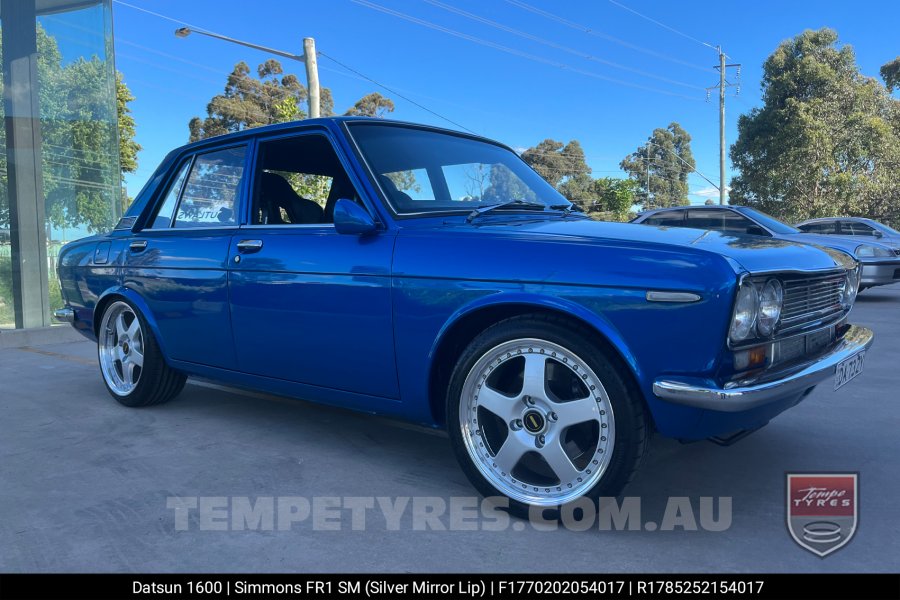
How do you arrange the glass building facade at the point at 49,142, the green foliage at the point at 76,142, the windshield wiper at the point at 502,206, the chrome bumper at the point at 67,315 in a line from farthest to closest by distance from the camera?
the green foliage at the point at 76,142, the glass building facade at the point at 49,142, the chrome bumper at the point at 67,315, the windshield wiper at the point at 502,206

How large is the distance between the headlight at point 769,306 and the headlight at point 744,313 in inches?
1.8

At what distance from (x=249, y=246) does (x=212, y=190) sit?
0.74m

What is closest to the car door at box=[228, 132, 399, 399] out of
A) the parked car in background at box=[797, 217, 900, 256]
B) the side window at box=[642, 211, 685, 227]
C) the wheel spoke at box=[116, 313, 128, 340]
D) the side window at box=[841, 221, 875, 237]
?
the wheel spoke at box=[116, 313, 128, 340]

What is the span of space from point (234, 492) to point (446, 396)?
3.42 ft

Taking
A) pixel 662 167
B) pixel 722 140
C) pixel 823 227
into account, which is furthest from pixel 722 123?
pixel 662 167

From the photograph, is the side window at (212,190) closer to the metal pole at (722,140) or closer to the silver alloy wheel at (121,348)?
the silver alloy wheel at (121,348)

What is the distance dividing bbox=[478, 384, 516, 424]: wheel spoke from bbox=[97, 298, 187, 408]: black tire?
253 centimetres

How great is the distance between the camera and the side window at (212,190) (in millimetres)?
3818

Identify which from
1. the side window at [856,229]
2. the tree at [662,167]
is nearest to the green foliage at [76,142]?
the side window at [856,229]

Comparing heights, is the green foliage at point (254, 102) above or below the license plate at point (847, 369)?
above

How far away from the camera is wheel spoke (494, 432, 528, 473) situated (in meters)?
2.60

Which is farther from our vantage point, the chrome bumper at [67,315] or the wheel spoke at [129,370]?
the chrome bumper at [67,315]

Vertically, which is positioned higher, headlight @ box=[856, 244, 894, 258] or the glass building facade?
the glass building facade

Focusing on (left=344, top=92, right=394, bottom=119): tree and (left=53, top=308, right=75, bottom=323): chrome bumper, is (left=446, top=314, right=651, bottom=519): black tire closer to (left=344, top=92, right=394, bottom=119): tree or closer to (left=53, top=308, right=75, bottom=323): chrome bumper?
(left=53, top=308, right=75, bottom=323): chrome bumper
